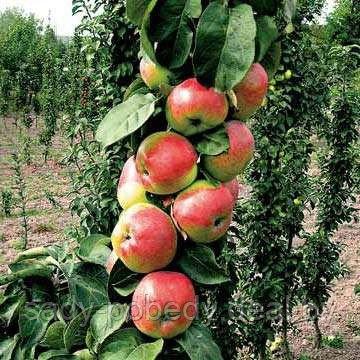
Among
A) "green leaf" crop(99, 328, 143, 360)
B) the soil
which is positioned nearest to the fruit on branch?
"green leaf" crop(99, 328, 143, 360)

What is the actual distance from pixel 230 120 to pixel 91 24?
190 cm

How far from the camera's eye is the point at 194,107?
875mm

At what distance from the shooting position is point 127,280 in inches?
38.2

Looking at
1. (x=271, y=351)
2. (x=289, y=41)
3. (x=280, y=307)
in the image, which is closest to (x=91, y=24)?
(x=289, y=41)

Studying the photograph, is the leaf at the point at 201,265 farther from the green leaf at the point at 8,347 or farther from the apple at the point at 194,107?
the green leaf at the point at 8,347

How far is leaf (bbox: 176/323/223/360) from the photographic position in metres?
0.94

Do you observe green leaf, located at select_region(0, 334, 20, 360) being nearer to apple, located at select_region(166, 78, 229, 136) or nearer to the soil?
apple, located at select_region(166, 78, 229, 136)

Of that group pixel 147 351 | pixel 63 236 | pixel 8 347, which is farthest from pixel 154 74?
pixel 63 236

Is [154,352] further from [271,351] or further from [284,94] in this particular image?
[271,351]

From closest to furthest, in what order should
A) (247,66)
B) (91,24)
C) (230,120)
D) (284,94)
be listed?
(247,66)
(230,120)
(91,24)
(284,94)

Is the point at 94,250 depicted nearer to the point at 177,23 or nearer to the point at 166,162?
the point at 166,162

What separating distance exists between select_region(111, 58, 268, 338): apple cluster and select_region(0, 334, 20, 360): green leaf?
273mm

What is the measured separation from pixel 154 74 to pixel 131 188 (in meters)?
0.20

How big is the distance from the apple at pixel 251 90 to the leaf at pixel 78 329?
0.44 m
